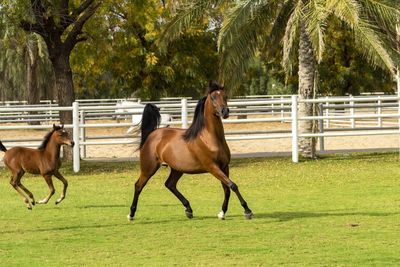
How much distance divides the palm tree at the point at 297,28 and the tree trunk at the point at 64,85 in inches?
108

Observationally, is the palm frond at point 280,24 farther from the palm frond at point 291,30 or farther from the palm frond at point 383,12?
the palm frond at point 383,12

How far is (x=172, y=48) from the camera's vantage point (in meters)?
45.9

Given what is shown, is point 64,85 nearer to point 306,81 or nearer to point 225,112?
point 306,81

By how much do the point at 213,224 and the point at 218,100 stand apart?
5.25ft

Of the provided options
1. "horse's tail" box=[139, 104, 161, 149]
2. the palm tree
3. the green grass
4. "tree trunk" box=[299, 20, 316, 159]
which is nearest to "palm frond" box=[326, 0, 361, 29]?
the palm tree

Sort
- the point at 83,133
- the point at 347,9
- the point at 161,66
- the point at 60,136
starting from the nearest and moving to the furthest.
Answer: the point at 60,136 → the point at 347,9 → the point at 83,133 → the point at 161,66

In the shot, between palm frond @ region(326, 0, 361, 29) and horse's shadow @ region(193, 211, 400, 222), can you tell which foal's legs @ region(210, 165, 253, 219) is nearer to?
horse's shadow @ region(193, 211, 400, 222)

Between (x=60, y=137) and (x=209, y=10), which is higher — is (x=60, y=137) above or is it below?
below

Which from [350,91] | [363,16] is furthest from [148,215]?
[350,91]

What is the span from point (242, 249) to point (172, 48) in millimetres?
36656

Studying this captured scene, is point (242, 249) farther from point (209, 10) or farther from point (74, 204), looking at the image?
point (209, 10)

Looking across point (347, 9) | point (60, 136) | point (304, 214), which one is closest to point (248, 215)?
point (304, 214)

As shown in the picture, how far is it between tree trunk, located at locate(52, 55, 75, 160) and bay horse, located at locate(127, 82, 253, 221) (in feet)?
37.0

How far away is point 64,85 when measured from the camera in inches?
950
